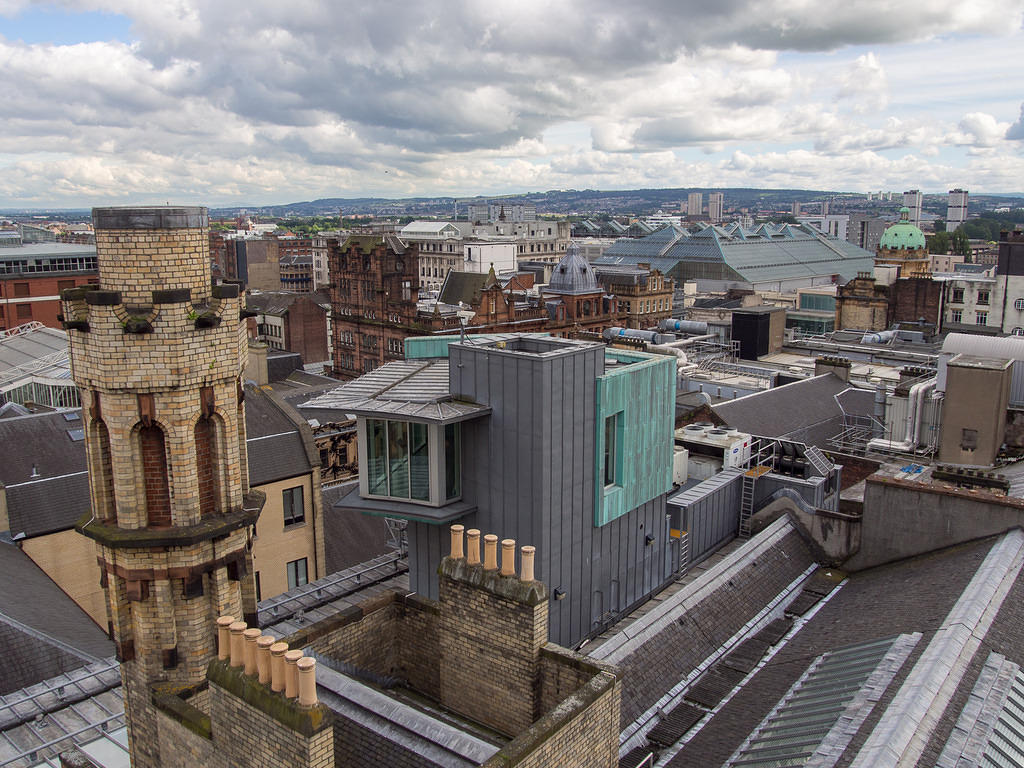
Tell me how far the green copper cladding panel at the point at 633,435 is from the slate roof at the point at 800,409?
18.9 m

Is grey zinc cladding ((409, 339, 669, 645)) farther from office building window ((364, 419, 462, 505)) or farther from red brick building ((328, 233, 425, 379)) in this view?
red brick building ((328, 233, 425, 379))

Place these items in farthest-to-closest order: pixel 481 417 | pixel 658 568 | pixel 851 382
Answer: pixel 851 382 < pixel 658 568 < pixel 481 417

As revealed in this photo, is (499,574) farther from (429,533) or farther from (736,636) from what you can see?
(736,636)

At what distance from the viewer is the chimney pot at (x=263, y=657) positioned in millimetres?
11547

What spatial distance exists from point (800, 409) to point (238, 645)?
41.4 metres

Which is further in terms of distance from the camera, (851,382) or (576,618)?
(851,382)

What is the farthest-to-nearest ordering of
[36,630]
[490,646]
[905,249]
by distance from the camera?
[905,249] < [36,630] < [490,646]

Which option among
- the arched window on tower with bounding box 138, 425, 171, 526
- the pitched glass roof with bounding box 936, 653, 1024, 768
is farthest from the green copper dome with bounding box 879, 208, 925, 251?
the arched window on tower with bounding box 138, 425, 171, 526

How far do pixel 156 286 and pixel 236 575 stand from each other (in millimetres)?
5724

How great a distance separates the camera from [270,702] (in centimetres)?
1138

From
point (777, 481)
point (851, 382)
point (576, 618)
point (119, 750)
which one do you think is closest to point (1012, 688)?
point (576, 618)

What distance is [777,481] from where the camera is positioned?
96.1ft

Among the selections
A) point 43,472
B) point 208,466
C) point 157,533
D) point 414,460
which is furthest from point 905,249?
point 157,533

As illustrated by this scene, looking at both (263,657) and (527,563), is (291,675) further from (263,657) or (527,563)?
(527,563)
